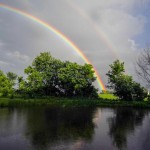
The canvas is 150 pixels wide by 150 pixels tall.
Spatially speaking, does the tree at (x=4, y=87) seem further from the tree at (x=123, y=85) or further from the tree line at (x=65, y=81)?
the tree at (x=123, y=85)

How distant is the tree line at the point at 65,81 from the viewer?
7578 centimetres

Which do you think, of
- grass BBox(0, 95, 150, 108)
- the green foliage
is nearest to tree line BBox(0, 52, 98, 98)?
the green foliage

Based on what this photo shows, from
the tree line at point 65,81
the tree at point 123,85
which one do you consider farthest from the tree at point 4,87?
the tree at point 123,85

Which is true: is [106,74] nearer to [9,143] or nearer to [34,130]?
[34,130]

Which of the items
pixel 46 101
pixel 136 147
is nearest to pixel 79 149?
pixel 136 147

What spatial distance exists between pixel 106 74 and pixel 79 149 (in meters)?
65.7

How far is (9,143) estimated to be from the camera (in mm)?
18125

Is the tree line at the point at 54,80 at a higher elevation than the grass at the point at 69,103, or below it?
higher

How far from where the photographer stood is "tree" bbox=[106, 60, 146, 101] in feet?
243

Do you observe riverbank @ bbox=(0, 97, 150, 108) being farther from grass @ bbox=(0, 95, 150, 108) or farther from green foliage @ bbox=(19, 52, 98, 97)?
green foliage @ bbox=(19, 52, 98, 97)

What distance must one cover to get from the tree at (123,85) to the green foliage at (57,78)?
627 cm

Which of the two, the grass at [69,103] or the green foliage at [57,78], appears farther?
the green foliage at [57,78]

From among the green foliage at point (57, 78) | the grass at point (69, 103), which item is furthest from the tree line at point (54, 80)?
the grass at point (69, 103)

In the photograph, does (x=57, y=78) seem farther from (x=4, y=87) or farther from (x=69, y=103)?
(x=69, y=103)
